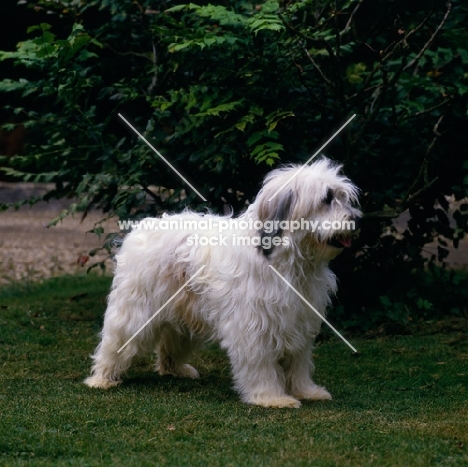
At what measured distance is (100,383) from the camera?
614cm

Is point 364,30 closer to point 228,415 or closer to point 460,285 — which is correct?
point 460,285

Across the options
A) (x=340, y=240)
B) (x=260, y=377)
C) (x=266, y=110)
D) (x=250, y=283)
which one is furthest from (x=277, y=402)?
(x=266, y=110)

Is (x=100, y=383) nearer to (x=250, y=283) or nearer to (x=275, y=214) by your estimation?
(x=250, y=283)

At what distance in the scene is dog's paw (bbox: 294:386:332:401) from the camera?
19.0ft

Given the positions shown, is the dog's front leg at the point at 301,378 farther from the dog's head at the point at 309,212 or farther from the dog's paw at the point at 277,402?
Answer: the dog's head at the point at 309,212

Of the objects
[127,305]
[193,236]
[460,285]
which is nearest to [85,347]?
[127,305]

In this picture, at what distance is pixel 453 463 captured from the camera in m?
4.33

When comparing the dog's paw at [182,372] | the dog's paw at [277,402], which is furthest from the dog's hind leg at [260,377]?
the dog's paw at [182,372]

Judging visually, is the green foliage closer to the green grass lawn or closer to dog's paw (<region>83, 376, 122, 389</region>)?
the green grass lawn

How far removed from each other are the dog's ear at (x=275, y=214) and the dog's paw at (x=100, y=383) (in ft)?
4.77

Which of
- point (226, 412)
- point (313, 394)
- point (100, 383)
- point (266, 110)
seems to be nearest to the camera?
point (226, 412)

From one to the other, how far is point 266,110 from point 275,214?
1983 millimetres

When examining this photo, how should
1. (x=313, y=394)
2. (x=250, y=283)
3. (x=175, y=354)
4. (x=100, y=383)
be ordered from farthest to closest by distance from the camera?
(x=175, y=354) → (x=100, y=383) → (x=313, y=394) → (x=250, y=283)

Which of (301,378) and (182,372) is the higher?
(301,378)
